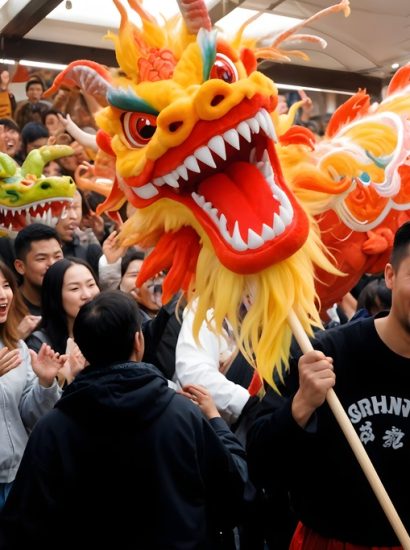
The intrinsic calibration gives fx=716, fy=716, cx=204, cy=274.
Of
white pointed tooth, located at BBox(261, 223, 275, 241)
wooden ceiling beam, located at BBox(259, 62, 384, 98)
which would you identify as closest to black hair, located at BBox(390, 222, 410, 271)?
white pointed tooth, located at BBox(261, 223, 275, 241)

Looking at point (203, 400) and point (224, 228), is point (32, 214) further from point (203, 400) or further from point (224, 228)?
point (224, 228)

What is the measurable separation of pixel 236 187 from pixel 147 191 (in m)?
0.22

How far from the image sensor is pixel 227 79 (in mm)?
1703

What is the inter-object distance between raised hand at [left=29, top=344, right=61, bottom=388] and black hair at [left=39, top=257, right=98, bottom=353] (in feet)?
1.64

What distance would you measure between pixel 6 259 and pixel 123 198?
2.15 metres

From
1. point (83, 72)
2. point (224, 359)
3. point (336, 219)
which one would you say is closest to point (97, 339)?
point (83, 72)

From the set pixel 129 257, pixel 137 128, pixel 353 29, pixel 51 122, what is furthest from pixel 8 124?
pixel 137 128

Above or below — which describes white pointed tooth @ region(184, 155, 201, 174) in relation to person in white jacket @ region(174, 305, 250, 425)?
above

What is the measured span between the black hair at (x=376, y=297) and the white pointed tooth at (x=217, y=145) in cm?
179

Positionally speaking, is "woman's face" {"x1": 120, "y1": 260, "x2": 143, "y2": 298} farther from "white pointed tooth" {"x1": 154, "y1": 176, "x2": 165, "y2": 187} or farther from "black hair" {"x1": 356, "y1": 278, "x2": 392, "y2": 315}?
"white pointed tooth" {"x1": 154, "y1": 176, "x2": 165, "y2": 187}

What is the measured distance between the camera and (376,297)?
3.29 metres

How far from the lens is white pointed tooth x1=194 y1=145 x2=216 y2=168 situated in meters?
1.63

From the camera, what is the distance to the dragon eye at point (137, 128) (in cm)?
171

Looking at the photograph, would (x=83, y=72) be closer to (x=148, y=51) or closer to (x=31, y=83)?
(x=148, y=51)
